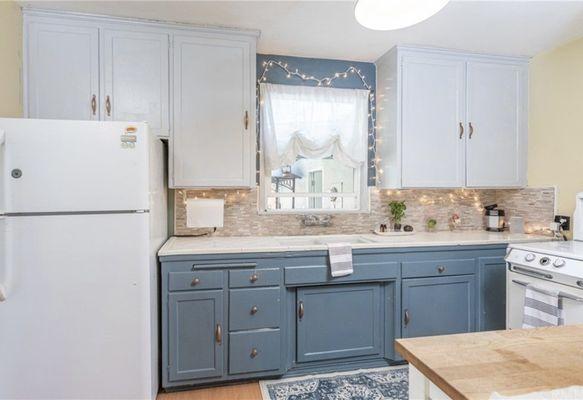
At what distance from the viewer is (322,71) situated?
3.05 m

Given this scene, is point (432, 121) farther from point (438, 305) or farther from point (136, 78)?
point (136, 78)

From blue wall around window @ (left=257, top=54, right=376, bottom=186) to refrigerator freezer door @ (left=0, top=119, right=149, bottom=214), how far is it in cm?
142

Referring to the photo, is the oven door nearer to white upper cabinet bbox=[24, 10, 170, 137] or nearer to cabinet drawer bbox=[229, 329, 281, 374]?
cabinet drawer bbox=[229, 329, 281, 374]

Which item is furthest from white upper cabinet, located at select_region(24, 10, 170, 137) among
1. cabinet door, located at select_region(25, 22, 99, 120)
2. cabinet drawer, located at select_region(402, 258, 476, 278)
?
cabinet drawer, located at select_region(402, 258, 476, 278)

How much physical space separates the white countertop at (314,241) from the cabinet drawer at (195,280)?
0.44 ft

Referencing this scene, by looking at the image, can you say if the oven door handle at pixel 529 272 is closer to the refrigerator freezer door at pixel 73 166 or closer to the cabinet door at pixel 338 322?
the cabinet door at pixel 338 322

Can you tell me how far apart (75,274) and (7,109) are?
1.08 meters

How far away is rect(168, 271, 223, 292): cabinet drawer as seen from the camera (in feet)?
7.22

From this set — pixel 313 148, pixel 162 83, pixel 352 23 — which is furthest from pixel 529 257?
pixel 162 83

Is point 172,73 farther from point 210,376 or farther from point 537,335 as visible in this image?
point 537,335

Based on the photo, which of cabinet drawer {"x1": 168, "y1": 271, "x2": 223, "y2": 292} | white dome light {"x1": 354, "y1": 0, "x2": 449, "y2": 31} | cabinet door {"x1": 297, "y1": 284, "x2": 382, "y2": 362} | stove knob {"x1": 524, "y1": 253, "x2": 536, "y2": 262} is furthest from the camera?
cabinet door {"x1": 297, "y1": 284, "x2": 382, "y2": 362}

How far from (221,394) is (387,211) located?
Answer: 6.45 ft

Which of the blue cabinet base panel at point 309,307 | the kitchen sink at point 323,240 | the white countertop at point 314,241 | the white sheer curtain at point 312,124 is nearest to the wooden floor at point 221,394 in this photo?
the blue cabinet base panel at point 309,307

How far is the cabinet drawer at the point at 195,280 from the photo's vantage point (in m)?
2.20
